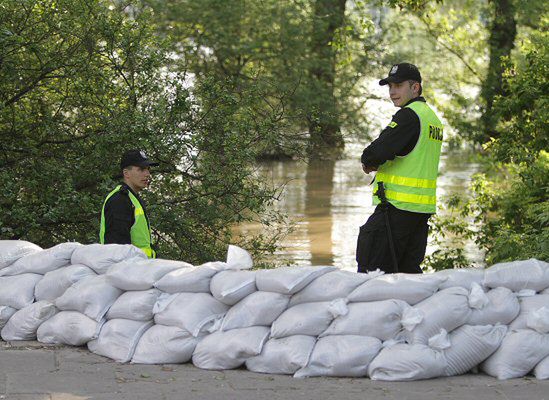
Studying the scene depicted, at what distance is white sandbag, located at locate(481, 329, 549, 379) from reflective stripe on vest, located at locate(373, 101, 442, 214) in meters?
1.48

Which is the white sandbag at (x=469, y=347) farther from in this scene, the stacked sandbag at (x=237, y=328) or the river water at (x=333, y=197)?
the river water at (x=333, y=197)

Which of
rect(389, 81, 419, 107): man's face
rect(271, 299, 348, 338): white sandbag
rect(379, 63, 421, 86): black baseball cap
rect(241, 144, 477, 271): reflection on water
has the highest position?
rect(379, 63, 421, 86): black baseball cap

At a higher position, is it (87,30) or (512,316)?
(87,30)

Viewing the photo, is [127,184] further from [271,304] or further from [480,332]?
[480,332]

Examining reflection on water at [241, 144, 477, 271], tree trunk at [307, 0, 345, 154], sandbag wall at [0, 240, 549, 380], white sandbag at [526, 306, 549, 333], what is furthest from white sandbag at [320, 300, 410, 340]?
tree trunk at [307, 0, 345, 154]

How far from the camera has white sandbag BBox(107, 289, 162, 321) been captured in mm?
5930

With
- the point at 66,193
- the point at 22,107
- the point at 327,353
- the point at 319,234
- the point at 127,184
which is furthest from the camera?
the point at 319,234

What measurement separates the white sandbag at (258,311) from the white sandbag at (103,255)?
0.91 metres

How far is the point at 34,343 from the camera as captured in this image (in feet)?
20.5

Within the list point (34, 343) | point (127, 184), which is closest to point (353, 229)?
point (127, 184)

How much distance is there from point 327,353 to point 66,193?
4014 mm

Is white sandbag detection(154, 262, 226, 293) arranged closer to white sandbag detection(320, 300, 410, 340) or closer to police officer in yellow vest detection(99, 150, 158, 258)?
white sandbag detection(320, 300, 410, 340)

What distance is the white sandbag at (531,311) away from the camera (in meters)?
5.42

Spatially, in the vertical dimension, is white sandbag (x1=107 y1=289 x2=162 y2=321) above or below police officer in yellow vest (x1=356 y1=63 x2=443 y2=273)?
below
